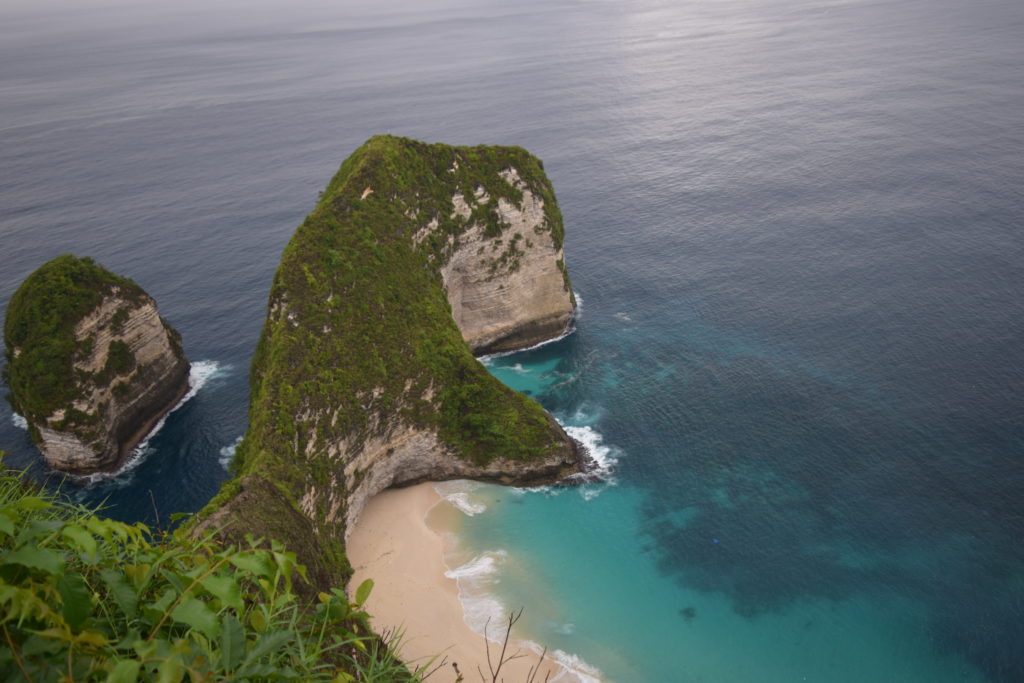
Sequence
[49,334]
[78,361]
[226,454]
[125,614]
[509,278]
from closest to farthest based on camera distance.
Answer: [125,614]
[49,334]
[78,361]
[226,454]
[509,278]

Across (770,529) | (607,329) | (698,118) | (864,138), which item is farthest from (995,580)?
(698,118)

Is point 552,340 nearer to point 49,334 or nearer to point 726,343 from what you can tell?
point 726,343

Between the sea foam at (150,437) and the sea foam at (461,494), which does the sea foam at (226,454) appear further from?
the sea foam at (461,494)

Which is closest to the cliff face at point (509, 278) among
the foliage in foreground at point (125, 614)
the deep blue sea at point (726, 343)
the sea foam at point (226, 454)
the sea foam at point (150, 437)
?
Result: the deep blue sea at point (726, 343)

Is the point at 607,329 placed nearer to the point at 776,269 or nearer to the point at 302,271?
the point at 776,269

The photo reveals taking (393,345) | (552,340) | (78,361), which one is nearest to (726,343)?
(552,340)

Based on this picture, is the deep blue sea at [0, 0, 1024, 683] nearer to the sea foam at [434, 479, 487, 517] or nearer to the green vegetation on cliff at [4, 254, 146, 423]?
the sea foam at [434, 479, 487, 517]
